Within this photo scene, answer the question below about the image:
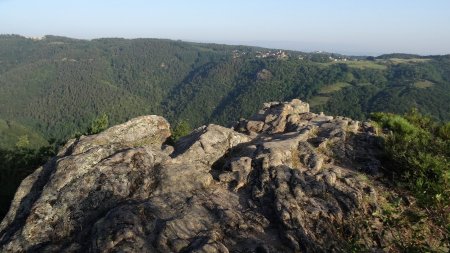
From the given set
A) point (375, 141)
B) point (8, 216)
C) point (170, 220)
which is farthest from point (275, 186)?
point (8, 216)

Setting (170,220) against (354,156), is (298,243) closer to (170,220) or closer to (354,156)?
(170,220)

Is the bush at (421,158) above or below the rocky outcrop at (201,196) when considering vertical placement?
above

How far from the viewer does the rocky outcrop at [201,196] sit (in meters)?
14.8

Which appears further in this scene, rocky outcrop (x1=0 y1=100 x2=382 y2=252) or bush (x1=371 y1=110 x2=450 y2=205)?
bush (x1=371 y1=110 x2=450 y2=205)

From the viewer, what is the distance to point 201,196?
17516 millimetres

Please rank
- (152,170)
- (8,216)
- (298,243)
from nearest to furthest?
(298,243) < (8,216) < (152,170)

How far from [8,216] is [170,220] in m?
8.00

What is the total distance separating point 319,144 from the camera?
22.1 metres

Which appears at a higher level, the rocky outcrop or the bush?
the bush

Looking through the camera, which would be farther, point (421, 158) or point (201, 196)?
point (421, 158)

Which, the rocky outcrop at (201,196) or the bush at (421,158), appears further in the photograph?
the bush at (421,158)

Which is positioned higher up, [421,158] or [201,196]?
[421,158]

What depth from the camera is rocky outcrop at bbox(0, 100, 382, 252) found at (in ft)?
48.6

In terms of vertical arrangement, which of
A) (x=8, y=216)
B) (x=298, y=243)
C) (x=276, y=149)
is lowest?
(x=8, y=216)
